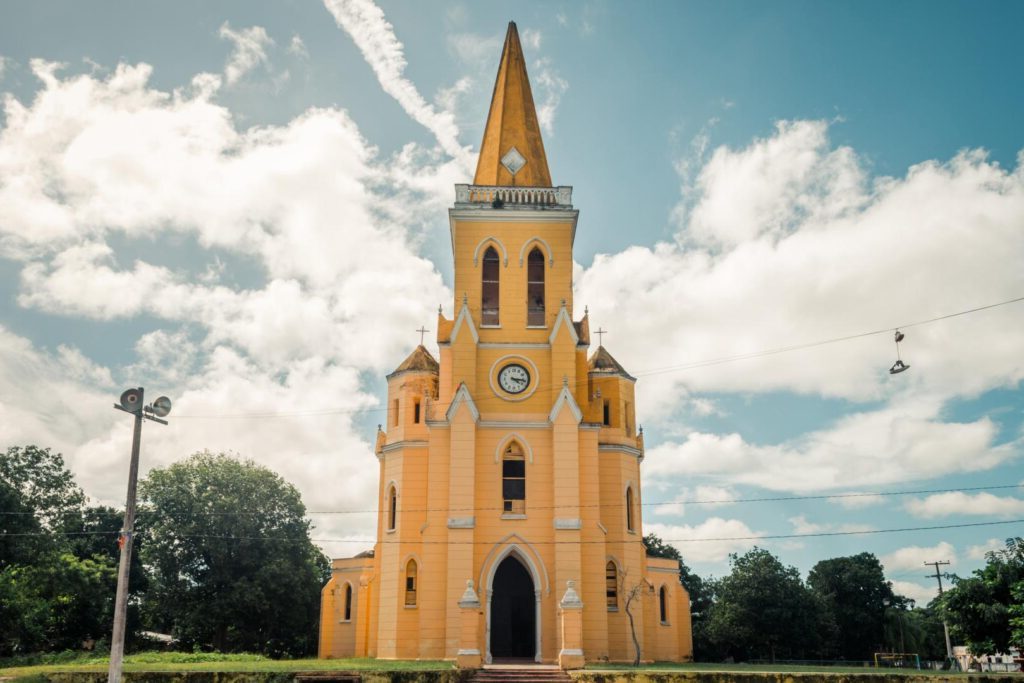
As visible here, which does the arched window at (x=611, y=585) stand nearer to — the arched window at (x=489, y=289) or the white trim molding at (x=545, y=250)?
the arched window at (x=489, y=289)

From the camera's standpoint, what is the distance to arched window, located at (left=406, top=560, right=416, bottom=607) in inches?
1260

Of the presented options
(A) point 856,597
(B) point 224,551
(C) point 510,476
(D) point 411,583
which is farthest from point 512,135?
(A) point 856,597

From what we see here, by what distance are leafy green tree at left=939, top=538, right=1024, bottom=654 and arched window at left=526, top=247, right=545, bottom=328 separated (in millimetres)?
18160

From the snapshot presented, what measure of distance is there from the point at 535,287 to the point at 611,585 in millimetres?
11878

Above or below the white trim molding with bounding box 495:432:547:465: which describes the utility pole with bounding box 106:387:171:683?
below

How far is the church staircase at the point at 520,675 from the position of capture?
2473 centimetres

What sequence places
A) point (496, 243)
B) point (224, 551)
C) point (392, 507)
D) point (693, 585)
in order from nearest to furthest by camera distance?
point (392, 507), point (496, 243), point (224, 551), point (693, 585)

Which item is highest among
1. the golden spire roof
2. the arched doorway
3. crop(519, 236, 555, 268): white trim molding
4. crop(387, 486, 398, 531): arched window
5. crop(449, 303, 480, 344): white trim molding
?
the golden spire roof

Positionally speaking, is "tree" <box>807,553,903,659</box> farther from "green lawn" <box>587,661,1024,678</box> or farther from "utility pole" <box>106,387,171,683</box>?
"utility pole" <box>106,387,171,683</box>

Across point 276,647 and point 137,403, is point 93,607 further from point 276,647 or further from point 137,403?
point 137,403

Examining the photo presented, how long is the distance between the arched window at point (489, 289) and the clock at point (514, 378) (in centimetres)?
209

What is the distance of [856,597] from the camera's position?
221 feet

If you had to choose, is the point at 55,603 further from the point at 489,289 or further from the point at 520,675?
the point at 520,675

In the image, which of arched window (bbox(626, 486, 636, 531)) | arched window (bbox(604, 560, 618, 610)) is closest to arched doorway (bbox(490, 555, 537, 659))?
arched window (bbox(604, 560, 618, 610))
